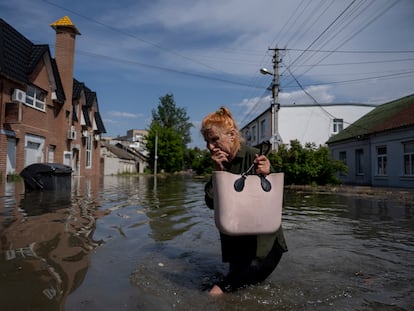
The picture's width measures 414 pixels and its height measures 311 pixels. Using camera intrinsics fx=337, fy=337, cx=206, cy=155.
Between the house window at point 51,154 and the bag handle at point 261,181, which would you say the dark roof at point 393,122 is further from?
the house window at point 51,154

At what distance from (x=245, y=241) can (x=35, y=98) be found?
20194 millimetres

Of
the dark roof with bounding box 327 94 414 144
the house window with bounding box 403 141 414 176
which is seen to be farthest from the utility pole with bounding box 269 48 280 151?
the house window with bounding box 403 141 414 176

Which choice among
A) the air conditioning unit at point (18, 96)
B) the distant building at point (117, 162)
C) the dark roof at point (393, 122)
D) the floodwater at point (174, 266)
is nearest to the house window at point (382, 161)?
the dark roof at point (393, 122)

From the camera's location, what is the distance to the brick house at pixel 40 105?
53.4 ft


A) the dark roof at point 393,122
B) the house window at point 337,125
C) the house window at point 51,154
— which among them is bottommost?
the house window at point 51,154

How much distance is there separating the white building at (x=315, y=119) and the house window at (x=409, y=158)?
15.5m

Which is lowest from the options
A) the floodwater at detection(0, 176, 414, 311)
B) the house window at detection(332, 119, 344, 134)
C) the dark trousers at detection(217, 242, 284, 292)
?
the floodwater at detection(0, 176, 414, 311)

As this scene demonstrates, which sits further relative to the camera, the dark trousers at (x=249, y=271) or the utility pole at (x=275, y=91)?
the utility pole at (x=275, y=91)

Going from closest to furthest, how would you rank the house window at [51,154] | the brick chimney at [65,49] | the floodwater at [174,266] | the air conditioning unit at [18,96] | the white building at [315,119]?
the floodwater at [174,266] → the air conditioning unit at [18,96] → the house window at [51,154] → the brick chimney at [65,49] → the white building at [315,119]

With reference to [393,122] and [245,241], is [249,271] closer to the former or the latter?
[245,241]

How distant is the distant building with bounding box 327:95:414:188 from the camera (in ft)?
62.6

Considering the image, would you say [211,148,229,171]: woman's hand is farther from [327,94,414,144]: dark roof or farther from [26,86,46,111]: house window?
[327,94,414,144]: dark roof

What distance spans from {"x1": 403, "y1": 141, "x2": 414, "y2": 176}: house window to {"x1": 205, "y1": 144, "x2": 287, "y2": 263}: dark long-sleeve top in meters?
19.1

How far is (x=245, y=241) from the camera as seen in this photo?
271cm
